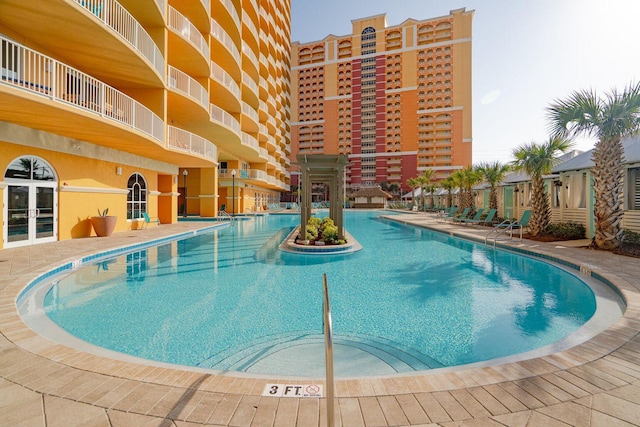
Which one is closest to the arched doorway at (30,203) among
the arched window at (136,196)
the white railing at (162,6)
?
the arched window at (136,196)

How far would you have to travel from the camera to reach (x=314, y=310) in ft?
17.2

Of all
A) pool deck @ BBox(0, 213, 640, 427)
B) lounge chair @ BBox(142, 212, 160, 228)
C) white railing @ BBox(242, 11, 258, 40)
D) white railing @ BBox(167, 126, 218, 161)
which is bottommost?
pool deck @ BBox(0, 213, 640, 427)

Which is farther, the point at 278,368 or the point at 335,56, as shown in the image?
the point at 335,56

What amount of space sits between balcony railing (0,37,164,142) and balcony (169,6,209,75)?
466 centimetres

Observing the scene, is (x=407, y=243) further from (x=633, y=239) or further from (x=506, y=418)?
(x=506, y=418)

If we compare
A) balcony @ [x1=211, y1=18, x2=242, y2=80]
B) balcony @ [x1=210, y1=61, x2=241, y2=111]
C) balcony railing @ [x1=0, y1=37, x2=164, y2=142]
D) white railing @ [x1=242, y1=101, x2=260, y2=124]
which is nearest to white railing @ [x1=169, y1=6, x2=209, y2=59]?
balcony @ [x1=210, y1=61, x2=241, y2=111]

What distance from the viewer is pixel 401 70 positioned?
2995 inches

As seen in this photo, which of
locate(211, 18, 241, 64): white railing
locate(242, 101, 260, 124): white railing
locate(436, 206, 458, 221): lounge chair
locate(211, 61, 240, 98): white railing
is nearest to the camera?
locate(211, 18, 241, 64): white railing

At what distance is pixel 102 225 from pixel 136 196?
355 centimetres

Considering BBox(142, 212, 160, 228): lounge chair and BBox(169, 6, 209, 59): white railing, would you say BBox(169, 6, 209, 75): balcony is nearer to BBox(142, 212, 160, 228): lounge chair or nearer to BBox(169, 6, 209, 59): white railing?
BBox(169, 6, 209, 59): white railing

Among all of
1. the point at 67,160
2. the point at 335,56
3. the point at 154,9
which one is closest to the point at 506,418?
the point at 67,160

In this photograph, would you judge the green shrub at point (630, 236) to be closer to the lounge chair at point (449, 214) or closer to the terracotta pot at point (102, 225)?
the lounge chair at point (449, 214)

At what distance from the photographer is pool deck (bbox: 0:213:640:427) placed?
6.80ft

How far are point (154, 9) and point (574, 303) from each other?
1606 cm
